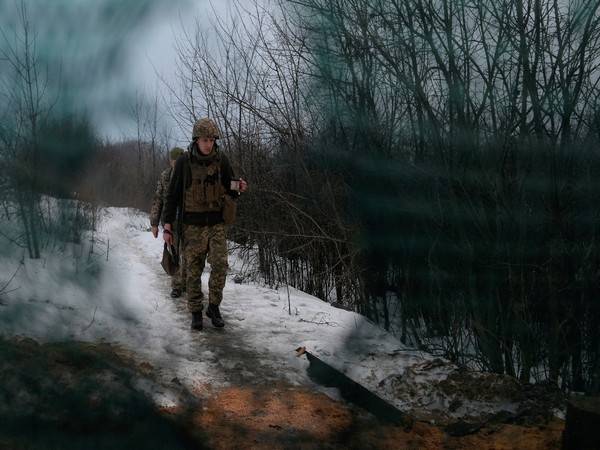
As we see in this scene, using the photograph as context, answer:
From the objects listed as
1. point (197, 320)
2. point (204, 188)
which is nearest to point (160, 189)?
point (204, 188)

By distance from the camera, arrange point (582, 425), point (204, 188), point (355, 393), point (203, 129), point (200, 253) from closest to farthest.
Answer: point (582, 425) < point (355, 393) < point (203, 129) < point (204, 188) < point (200, 253)

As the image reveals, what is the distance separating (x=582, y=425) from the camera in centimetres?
217

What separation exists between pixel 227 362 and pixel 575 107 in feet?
8.23

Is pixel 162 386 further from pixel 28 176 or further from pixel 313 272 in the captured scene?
pixel 313 272

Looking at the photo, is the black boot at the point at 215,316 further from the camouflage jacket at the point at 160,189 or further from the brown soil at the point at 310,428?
the brown soil at the point at 310,428

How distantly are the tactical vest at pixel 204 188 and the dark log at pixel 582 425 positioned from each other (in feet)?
8.22

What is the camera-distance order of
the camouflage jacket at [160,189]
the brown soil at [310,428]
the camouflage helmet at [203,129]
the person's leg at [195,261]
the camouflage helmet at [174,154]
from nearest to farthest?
the camouflage jacket at [160,189], the brown soil at [310,428], the camouflage helmet at [174,154], the camouflage helmet at [203,129], the person's leg at [195,261]

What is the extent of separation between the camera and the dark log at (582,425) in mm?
2135

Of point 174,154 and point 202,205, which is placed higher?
point 174,154

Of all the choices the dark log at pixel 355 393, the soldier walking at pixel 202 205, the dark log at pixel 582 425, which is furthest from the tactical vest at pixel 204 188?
the dark log at pixel 582 425

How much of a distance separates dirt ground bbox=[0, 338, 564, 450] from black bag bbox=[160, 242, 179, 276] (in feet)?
4.72

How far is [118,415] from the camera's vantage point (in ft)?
4.33

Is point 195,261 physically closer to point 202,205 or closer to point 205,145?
point 202,205

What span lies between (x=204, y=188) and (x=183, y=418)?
202 cm
